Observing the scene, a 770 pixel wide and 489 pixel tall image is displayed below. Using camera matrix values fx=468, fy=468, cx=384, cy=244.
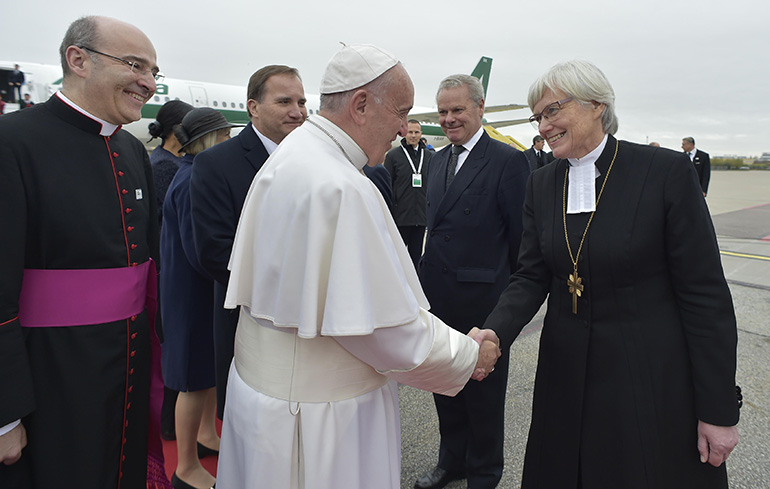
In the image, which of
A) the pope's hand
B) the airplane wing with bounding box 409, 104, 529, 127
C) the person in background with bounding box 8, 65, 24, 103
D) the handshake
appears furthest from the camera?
Answer: the airplane wing with bounding box 409, 104, 529, 127

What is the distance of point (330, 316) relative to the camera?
128cm

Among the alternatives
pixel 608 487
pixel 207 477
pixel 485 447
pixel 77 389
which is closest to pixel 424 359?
Answer: pixel 608 487

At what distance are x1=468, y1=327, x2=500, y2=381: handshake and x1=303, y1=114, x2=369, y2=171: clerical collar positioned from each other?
0.93m

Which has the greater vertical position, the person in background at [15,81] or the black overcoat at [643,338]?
the person in background at [15,81]

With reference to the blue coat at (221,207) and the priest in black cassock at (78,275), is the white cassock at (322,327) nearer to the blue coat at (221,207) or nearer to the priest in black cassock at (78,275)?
the priest in black cassock at (78,275)

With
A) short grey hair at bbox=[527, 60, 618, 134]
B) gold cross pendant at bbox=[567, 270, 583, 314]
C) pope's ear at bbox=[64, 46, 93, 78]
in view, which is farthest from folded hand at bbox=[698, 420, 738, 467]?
pope's ear at bbox=[64, 46, 93, 78]

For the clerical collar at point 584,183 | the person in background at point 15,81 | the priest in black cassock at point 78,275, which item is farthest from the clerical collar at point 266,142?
the person in background at point 15,81

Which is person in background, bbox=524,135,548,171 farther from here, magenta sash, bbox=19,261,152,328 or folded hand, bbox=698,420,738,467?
magenta sash, bbox=19,261,152,328

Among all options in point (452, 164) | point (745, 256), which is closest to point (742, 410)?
point (452, 164)

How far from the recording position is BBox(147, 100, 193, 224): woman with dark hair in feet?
11.7

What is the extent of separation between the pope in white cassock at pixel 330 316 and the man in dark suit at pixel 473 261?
1.13 metres

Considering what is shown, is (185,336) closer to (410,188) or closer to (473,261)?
(473,261)

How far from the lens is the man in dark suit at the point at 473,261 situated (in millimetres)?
2594

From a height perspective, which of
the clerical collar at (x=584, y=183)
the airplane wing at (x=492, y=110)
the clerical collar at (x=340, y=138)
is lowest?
the clerical collar at (x=584, y=183)
